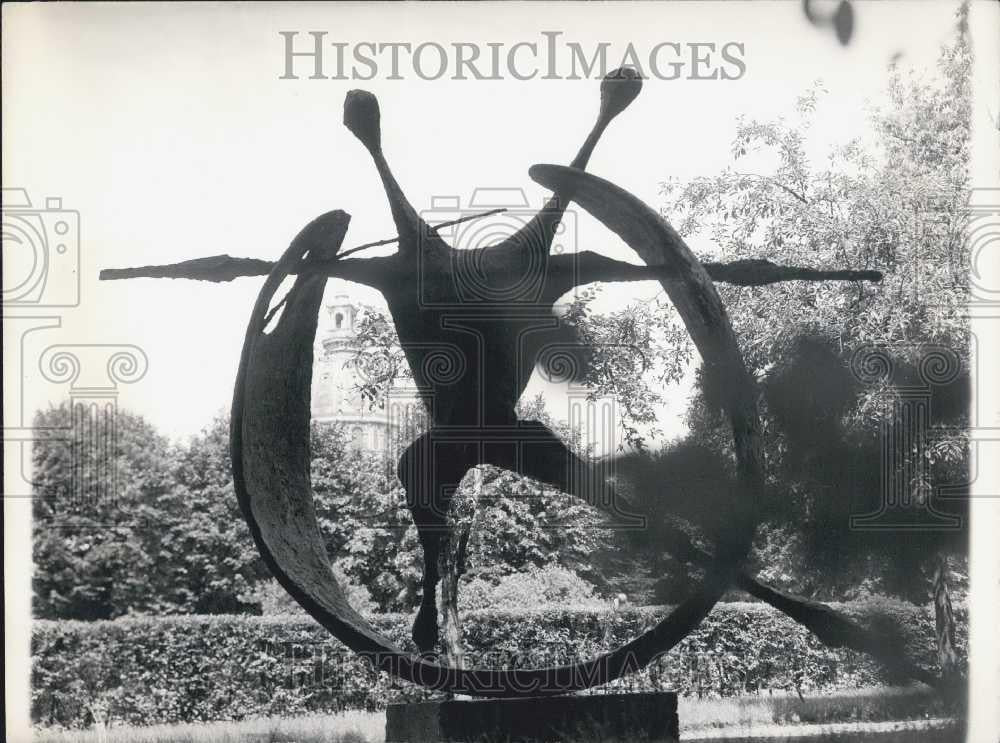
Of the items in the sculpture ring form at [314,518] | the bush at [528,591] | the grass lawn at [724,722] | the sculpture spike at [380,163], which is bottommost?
the grass lawn at [724,722]

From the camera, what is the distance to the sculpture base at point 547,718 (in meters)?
5.07

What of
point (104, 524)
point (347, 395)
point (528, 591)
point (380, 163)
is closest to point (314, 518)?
point (380, 163)

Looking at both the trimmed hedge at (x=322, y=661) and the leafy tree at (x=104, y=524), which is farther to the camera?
the leafy tree at (x=104, y=524)

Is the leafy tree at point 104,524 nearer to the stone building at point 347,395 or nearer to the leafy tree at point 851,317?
the stone building at point 347,395

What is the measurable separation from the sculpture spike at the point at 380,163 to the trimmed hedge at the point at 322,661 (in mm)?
5279

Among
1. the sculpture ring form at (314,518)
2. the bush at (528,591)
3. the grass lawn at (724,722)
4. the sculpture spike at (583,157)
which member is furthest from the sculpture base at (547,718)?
the bush at (528,591)

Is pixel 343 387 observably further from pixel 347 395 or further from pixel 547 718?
pixel 547 718

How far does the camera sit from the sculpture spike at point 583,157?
558 centimetres

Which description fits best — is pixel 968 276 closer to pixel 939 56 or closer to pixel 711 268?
pixel 939 56

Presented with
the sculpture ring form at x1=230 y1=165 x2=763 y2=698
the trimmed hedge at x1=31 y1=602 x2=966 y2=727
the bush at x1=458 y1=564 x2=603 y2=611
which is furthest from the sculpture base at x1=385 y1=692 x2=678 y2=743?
the bush at x1=458 y1=564 x2=603 y2=611

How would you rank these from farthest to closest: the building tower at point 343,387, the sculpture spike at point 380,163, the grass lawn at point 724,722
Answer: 1. the building tower at point 343,387
2. the grass lawn at point 724,722
3. the sculpture spike at point 380,163

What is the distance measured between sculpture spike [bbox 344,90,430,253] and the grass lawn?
514 centimetres

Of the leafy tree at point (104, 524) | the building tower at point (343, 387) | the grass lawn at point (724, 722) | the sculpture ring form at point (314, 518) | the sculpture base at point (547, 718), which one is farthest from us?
the leafy tree at point (104, 524)

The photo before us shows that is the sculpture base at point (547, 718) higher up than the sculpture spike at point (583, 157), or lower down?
lower down
